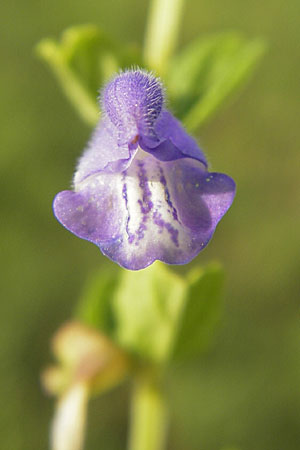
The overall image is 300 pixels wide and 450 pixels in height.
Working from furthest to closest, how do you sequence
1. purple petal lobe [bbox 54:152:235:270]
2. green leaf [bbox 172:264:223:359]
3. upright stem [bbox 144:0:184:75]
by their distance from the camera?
upright stem [bbox 144:0:184:75] < green leaf [bbox 172:264:223:359] < purple petal lobe [bbox 54:152:235:270]

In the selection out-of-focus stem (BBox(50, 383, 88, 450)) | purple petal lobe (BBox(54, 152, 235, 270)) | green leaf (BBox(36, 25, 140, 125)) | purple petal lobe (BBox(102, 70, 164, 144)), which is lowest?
out-of-focus stem (BBox(50, 383, 88, 450))

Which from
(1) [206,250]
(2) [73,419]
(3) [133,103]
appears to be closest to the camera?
(3) [133,103]

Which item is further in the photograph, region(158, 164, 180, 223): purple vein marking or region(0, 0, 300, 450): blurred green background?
region(0, 0, 300, 450): blurred green background

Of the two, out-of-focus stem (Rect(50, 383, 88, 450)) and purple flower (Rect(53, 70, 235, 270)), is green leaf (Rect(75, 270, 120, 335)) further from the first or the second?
purple flower (Rect(53, 70, 235, 270))

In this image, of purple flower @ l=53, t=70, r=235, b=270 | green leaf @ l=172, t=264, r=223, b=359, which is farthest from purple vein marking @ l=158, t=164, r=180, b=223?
green leaf @ l=172, t=264, r=223, b=359

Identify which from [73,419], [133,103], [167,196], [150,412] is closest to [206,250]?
[150,412]

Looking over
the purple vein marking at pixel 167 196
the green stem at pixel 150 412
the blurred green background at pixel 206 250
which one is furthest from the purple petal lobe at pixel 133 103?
the blurred green background at pixel 206 250

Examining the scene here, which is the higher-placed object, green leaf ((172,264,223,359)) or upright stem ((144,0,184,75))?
upright stem ((144,0,184,75))

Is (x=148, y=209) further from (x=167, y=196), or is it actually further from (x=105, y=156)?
(x=105, y=156)
